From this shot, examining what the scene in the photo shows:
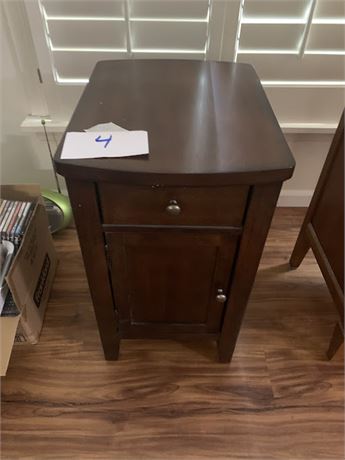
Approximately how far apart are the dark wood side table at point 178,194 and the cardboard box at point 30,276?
25 centimetres

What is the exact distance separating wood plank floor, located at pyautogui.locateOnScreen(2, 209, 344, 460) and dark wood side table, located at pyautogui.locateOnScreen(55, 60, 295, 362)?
17cm

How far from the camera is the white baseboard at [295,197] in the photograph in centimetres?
154

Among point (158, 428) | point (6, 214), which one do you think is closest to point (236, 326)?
point (158, 428)

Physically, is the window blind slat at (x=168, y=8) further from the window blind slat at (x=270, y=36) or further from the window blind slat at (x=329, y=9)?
the window blind slat at (x=329, y=9)

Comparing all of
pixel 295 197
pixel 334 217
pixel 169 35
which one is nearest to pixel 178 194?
pixel 334 217

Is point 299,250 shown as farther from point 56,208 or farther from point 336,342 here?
point 56,208

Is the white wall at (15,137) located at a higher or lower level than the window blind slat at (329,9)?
lower

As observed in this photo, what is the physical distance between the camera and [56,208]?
133 cm

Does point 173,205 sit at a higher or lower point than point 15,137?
higher

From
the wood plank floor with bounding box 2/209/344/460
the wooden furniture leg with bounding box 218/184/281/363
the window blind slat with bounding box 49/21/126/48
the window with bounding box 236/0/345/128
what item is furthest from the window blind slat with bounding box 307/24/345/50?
the wood plank floor with bounding box 2/209/344/460

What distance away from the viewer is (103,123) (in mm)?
672

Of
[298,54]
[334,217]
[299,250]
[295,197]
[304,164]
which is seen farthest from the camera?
[295,197]

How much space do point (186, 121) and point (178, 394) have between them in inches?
29.5

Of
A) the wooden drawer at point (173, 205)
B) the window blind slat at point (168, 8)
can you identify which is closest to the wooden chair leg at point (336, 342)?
the wooden drawer at point (173, 205)
